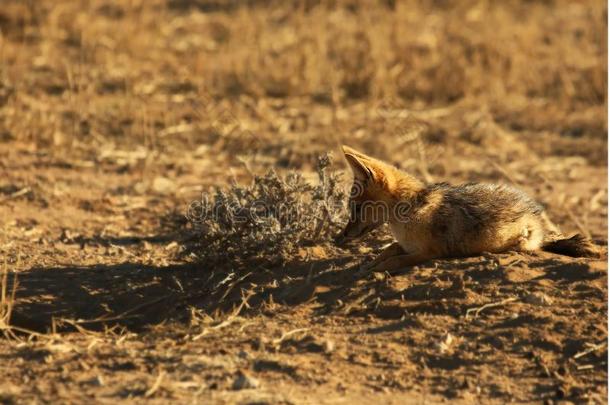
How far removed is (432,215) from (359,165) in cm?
54

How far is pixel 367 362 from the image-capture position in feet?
18.8

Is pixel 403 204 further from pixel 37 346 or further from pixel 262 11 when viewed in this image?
pixel 262 11

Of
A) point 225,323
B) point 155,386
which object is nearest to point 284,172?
point 225,323

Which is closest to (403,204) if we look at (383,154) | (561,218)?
(561,218)

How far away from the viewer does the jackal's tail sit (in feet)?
22.5

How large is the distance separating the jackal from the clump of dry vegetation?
0.54 m

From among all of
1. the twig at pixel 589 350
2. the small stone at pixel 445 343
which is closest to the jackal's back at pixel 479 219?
the small stone at pixel 445 343

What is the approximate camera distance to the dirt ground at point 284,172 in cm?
568

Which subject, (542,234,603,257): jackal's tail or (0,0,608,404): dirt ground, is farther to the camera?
(542,234,603,257): jackal's tail

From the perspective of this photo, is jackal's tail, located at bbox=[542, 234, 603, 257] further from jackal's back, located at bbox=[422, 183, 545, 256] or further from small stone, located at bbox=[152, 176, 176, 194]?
small stone, located at bbox=[152, 176, 176, 194]

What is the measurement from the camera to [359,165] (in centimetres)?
655

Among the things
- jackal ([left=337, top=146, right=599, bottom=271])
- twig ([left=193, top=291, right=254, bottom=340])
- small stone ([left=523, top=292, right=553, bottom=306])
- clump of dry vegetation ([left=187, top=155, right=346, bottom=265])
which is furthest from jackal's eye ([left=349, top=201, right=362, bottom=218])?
small stone ([left=523, top=292, right=553, bottom=306])

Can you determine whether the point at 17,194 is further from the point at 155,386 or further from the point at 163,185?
the point at 155,386

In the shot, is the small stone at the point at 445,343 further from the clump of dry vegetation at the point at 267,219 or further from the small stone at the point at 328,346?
the clump of dry vegetation at the point at 267,219
